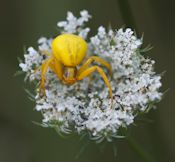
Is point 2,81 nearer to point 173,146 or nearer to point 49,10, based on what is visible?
point 49,10

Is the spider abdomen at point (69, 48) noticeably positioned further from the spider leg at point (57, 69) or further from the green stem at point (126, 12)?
the green stem at point (126, 12)

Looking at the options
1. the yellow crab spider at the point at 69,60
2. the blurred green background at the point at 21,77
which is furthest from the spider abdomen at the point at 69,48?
the blurred green background at the point at 21,77

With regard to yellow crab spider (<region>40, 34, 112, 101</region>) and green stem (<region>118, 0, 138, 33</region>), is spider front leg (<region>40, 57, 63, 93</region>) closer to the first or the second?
yellow crab spider (<region>40, 34, 112, 101</region>)

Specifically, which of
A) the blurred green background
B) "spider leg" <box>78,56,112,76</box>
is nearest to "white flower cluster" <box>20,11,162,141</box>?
"spider leg" <box>78,56,112,76</box>

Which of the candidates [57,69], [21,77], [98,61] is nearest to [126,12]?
[98,61]

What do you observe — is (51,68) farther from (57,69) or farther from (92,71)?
(92,71)

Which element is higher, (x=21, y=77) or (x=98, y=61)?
(x=21, y=77)
